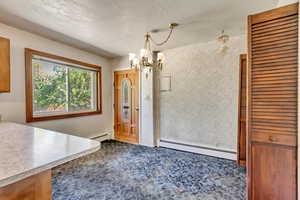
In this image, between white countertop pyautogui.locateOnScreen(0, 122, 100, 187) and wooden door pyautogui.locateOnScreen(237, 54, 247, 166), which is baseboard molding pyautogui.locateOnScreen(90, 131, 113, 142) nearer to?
white countertop pyautogui.locateOnScreen(0, 122, 100, 187)

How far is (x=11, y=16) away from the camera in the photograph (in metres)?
2.23

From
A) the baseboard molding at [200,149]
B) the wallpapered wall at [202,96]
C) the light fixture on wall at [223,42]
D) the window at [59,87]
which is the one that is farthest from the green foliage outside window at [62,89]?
the light fixture on wall at [223,42]

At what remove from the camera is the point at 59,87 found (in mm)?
3355

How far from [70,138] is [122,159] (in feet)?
6.42

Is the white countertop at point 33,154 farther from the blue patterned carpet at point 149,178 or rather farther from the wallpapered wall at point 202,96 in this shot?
the wallpapered wall at point 202,96

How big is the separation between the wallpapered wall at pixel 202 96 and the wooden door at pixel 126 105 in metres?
0.76

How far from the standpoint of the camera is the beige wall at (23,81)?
253 centimetres

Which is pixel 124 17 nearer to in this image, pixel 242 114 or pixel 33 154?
pixel 33 154

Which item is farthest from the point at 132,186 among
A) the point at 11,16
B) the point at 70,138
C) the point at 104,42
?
the point at 11,16

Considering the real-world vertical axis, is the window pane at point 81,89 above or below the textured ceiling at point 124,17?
below

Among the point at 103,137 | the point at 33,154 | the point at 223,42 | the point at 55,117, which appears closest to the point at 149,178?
the point at 33,154

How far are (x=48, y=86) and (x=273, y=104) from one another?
3.66 meters

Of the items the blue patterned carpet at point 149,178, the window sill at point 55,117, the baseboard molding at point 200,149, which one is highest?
the window sill at point 55,117

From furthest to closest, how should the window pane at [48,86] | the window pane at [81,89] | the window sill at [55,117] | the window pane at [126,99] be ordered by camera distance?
the window pane at [126,99] → the window pane at [81,89] → the window pane at [48,86] → the window sill at [55,117]
